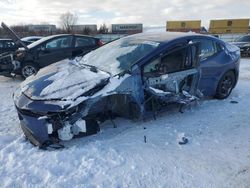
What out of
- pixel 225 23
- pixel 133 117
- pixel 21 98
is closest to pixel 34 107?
pixel 21 98

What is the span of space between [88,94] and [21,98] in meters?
1.04

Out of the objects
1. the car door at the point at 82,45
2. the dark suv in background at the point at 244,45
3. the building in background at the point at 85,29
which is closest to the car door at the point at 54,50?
the car door at the point at 82,45

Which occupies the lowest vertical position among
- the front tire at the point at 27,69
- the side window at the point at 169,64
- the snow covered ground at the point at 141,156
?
the snow covered ground at the point at 141,156

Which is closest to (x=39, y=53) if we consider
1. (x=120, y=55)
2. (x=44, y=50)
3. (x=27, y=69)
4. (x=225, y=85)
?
(x=44, y=50)

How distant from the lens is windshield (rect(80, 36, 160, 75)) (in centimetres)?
438

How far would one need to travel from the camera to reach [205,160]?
350 centimetres

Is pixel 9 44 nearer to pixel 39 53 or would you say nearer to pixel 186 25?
pixel 39 53

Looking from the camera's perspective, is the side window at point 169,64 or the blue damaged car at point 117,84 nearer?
the blue damaged car at point 117,84

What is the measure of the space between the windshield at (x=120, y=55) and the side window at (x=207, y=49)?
120cm

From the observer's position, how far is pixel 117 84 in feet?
13.0

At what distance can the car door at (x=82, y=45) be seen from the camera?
915cm

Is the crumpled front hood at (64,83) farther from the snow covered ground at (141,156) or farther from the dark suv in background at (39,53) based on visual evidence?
the dark suv in background at (39,53)

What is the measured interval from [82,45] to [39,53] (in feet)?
5.02

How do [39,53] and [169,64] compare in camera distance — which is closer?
[169,64]
